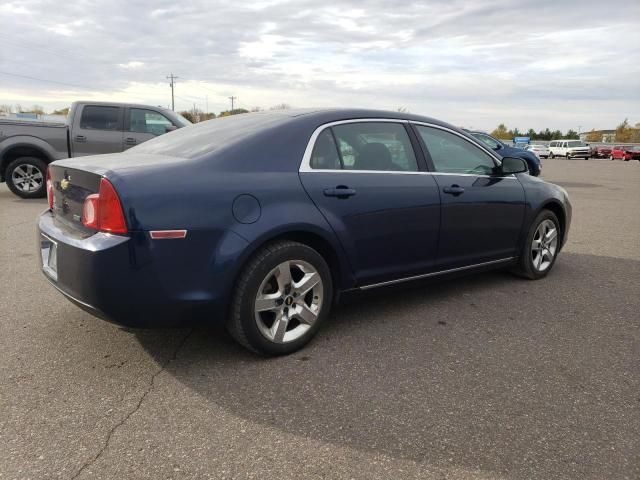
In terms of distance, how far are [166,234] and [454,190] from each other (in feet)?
7.53

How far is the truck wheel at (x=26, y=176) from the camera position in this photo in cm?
978

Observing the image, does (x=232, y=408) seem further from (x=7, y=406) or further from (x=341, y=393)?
(x=7, y=406)

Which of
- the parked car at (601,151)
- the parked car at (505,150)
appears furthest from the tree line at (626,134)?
the parked car at (505,150)

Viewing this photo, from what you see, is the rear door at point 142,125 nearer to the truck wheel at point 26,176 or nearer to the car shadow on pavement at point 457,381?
the truck wheel at point 26,176

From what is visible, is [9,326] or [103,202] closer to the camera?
[103,202]

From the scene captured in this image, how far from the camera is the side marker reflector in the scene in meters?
2.70

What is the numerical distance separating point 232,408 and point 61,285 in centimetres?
124

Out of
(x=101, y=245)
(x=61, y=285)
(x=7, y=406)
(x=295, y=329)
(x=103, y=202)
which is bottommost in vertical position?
(x=7, y=406)

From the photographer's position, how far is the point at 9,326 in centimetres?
363

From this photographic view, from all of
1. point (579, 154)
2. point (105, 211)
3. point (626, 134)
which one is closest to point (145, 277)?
point (105, 211)

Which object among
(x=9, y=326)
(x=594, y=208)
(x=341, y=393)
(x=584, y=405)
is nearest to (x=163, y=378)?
(x=341, y=393)

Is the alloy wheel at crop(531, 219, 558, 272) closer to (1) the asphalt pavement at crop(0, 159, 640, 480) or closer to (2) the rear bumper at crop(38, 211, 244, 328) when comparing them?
(1) the asphalt pavement at crop(0, 159, 640, 480)

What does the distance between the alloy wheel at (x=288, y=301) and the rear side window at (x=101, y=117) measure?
8.26 metres

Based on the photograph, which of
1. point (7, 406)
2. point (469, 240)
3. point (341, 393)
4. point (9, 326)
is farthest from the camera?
point (469, 240)
